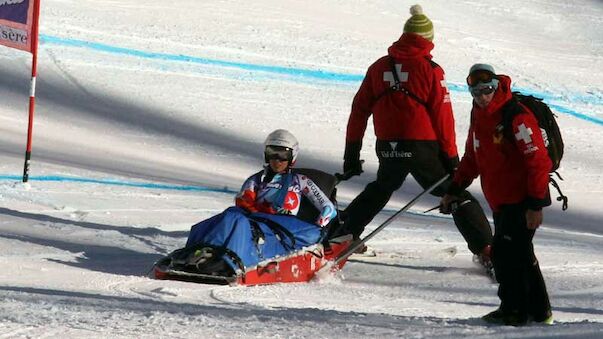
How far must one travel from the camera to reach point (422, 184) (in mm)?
8898

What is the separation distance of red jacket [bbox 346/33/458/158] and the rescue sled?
2.61 ft

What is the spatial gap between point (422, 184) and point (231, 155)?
18.5ft

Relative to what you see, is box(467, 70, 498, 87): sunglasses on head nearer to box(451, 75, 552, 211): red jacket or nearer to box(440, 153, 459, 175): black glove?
box(451, 75, 552, 211): red jacket

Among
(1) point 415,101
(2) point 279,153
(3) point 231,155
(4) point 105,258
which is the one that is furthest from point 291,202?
(3) point 231,155

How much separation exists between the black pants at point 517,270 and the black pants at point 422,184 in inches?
82.9

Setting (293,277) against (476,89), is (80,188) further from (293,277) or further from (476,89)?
(476,89)

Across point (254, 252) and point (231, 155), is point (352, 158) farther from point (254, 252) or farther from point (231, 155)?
point (231, 155)

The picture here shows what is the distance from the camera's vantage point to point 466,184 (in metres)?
7.04

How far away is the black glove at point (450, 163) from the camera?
8.80 m

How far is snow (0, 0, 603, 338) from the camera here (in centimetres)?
662

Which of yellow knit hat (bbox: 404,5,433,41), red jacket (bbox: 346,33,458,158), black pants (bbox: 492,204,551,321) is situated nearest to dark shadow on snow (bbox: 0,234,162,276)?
red jacket (bbox: 346,33,458,158)

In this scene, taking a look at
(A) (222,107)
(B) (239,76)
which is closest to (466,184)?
(A) (222,107)

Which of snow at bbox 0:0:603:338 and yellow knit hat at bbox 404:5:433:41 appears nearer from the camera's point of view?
snow at bbox 0:0:603:338

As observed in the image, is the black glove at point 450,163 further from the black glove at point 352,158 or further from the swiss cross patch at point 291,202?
the swiss cross patch at point 291,202
